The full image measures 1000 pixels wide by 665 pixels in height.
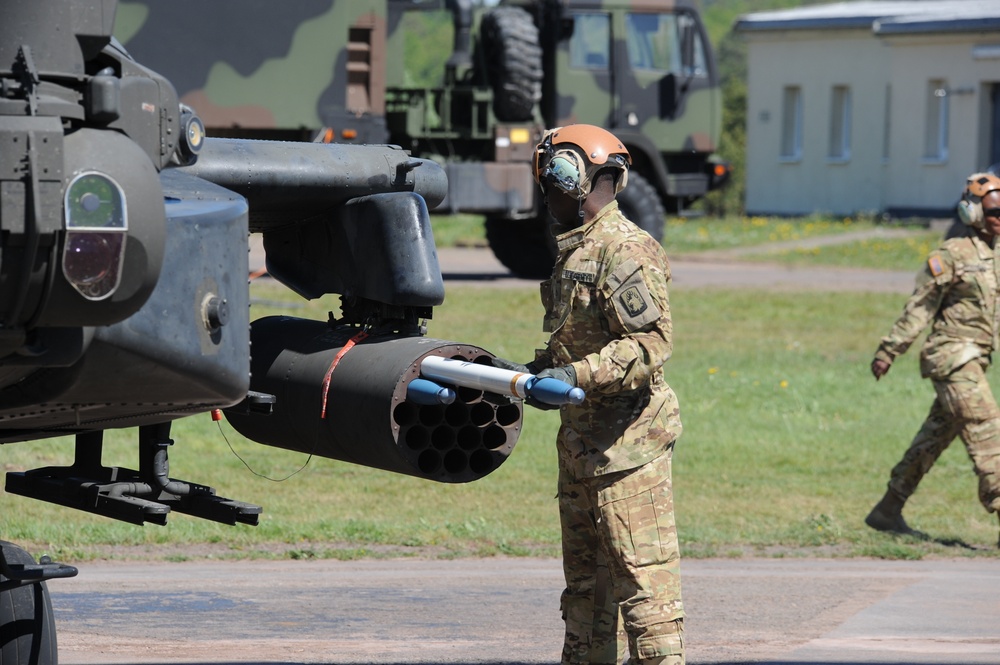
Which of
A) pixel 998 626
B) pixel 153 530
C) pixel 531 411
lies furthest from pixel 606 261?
pixel 531 411

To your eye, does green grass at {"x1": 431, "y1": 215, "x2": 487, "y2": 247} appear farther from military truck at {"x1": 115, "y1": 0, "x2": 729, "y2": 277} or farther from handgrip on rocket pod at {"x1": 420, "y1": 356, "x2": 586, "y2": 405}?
handgrip on rocket pod at {"x1": 420, "y1": 356, "x2": 586, "y2": 405}

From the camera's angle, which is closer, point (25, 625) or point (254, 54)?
point (25, 625)

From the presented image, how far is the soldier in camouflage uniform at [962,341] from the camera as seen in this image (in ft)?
28.6

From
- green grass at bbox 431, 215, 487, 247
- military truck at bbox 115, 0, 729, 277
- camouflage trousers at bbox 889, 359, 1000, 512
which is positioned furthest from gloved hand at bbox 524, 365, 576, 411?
green grass at bbox 431, 215, 487, 247

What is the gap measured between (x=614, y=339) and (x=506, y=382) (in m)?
0.69

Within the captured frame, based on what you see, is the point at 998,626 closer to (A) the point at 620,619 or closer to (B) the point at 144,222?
(A) the point at 620,619

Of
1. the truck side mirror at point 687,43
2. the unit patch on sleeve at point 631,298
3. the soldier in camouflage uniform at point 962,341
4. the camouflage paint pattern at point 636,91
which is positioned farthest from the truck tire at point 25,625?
the truck side mirror at point 687,43

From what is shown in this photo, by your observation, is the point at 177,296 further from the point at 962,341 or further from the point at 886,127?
the point at 886,127

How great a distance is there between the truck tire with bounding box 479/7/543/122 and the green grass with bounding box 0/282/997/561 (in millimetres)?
5959

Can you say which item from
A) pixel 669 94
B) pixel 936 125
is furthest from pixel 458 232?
pixel 936 125

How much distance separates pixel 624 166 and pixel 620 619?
1.57m

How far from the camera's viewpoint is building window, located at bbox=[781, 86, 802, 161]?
42750mm

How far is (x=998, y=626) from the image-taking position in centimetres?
702

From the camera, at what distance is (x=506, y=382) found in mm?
4625
